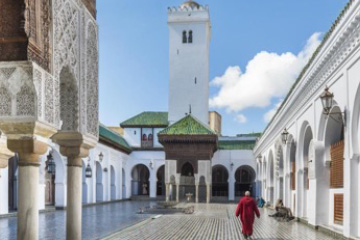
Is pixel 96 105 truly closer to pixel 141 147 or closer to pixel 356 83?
pixel 356 83

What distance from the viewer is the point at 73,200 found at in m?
7.45

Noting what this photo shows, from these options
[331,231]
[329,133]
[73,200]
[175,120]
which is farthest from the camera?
[175,120]

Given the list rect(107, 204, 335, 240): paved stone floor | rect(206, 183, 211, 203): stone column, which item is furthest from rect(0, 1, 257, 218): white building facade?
rect(107, 204, 335, 240): paved stone floor

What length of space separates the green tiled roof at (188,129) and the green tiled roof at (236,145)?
15.9 feet

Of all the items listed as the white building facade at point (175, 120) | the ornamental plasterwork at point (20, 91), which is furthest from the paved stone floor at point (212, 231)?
the white building facade at point (175, 120)

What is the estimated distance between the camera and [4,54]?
18.6 feet

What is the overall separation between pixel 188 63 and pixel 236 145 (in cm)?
694

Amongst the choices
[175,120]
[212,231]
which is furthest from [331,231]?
[175,120]

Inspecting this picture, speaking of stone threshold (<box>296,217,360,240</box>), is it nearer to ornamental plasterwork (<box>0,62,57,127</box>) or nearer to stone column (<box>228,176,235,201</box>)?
ornamental plasterwork (<box>0,62,57,127</box>)

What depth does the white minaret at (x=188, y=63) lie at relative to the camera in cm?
3662

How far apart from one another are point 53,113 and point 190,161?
Answer: 24.0 m

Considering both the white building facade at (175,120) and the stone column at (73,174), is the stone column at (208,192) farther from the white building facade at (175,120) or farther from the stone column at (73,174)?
the stone column at (73,174)

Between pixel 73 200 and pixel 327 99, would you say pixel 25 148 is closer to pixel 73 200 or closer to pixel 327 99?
pixel 73 200

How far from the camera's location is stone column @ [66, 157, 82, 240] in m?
7.36
